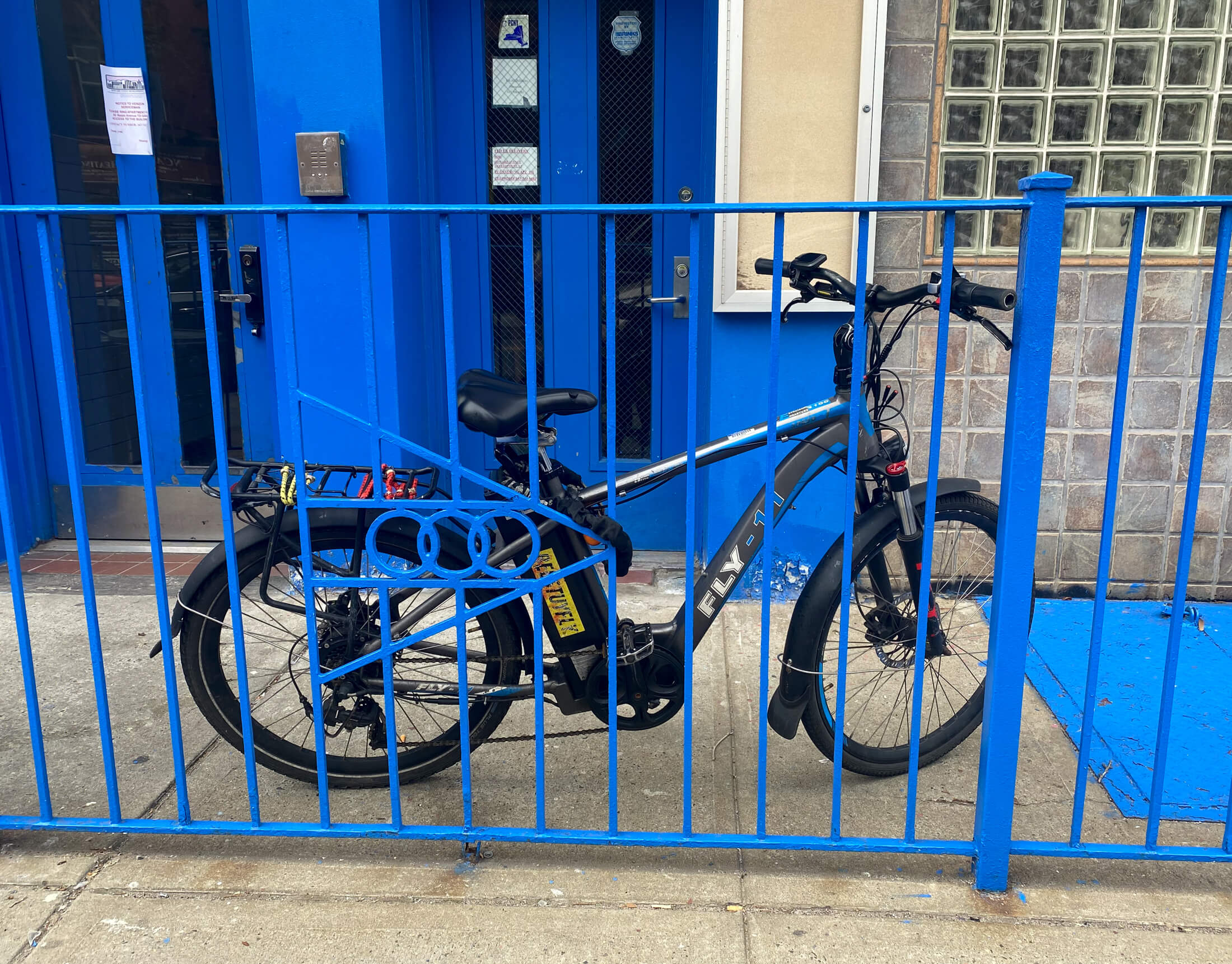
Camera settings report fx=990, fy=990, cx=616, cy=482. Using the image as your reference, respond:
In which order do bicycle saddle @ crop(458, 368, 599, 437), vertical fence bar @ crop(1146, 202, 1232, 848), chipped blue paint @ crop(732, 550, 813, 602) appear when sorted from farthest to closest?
chipped blue paint @ crop(732, 550, 813, 602) < bicycle saddle @ crop(458, 368, 599, 437) < vertical fence bar @ crop(1146, 202, 1232, 848)

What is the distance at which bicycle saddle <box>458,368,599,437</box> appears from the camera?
2484 millimetres

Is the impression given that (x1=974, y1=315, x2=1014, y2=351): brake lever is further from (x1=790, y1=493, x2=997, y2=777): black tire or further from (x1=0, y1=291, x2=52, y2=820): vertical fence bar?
(x1=0, y1=291, x2=52, y2=820): vertical fence bar

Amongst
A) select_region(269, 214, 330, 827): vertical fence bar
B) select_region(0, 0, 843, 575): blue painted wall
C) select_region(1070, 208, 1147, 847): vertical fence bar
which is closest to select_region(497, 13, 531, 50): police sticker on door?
select_region(0, 0, 843, 575): blue painted wall

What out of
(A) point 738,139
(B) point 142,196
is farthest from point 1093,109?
(B) point 142,196

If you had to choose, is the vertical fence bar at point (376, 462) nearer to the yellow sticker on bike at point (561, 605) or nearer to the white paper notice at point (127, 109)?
the yellow sticker on bike at point (561, 605)

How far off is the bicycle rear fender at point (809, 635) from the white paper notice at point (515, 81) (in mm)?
2750

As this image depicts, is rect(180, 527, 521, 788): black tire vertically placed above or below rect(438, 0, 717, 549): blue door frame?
below

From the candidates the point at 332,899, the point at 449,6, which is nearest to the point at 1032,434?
the point at 332,899

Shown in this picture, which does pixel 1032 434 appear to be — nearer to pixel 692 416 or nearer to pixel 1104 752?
pixel 692 416

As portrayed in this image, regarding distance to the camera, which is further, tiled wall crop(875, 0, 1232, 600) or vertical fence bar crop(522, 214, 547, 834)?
tiled wall crop(875, 0, 1232, 600)

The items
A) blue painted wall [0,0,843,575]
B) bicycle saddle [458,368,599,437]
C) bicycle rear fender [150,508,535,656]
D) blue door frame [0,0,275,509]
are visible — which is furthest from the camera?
blue door frame [0,0,275,509]

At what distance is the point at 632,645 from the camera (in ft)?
8.81

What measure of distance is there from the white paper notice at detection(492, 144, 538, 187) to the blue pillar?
0.31m

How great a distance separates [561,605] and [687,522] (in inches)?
21.2
